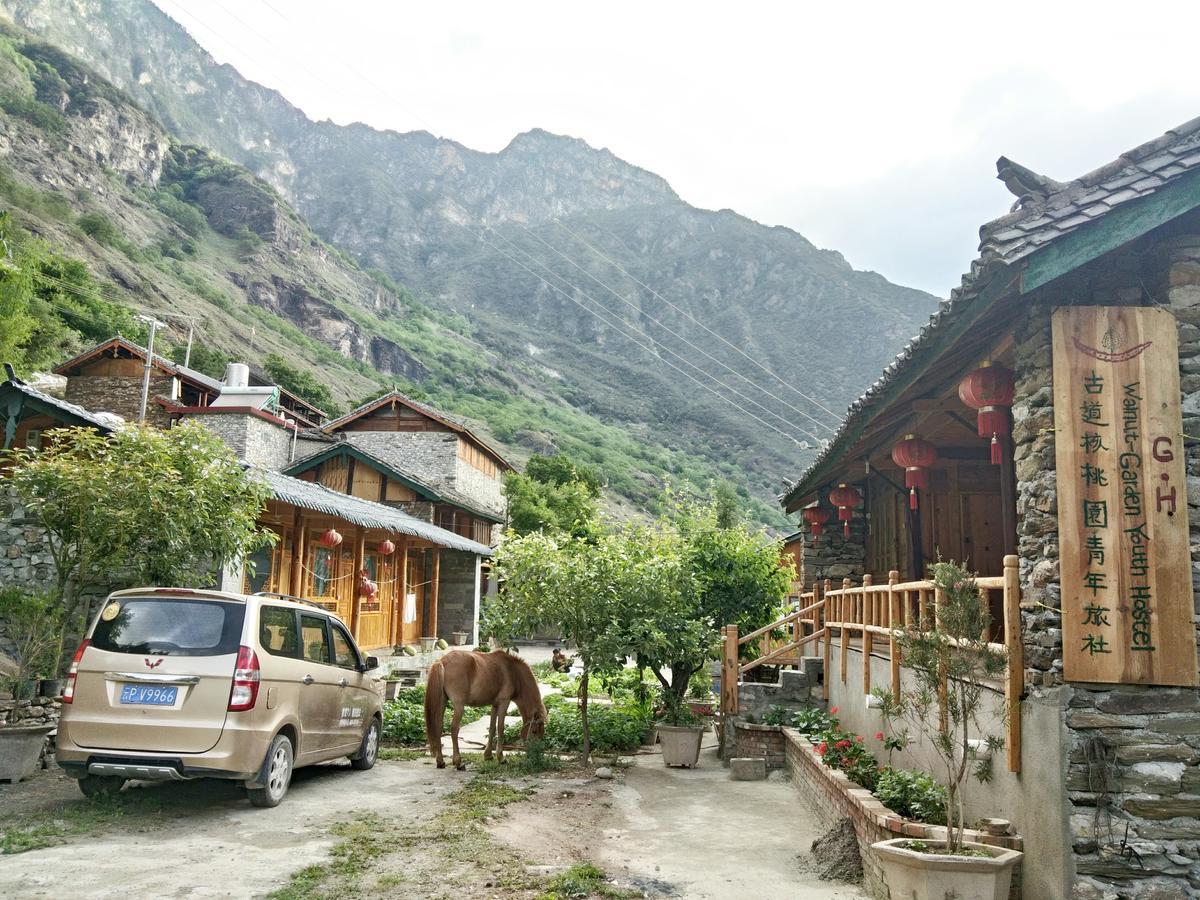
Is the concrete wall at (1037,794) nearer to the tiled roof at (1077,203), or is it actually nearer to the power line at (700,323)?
the tiled roof at (1077,203)

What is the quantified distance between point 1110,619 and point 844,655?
212 inches

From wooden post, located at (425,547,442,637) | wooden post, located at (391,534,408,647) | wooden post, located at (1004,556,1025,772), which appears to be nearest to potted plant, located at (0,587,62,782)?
wooden post, located at (1004,556,1025,772)

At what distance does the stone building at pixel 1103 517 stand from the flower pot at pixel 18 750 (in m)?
8.28

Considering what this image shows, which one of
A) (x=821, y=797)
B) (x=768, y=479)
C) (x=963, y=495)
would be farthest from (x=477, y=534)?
(x=768, y=479)

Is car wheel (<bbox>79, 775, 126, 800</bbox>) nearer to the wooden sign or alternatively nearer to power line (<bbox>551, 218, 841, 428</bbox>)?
the wooden sign

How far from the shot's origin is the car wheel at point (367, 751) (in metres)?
9.67

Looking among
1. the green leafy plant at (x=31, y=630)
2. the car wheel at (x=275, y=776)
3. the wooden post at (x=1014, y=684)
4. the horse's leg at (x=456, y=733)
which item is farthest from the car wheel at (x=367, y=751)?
the wooden post at (x=1014, y=684)

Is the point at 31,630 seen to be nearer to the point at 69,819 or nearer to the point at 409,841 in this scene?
the point at 69,819

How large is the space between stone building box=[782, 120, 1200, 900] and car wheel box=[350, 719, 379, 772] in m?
6.49

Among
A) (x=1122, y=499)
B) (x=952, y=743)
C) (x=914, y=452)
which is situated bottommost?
(x=952, y=743)

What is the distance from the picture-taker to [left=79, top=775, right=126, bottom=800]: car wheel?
23.8ft

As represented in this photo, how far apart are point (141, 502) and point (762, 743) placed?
25.2ft

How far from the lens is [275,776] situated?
746 centimetres

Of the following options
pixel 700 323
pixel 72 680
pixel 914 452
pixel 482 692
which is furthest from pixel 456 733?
pixel 700 323
